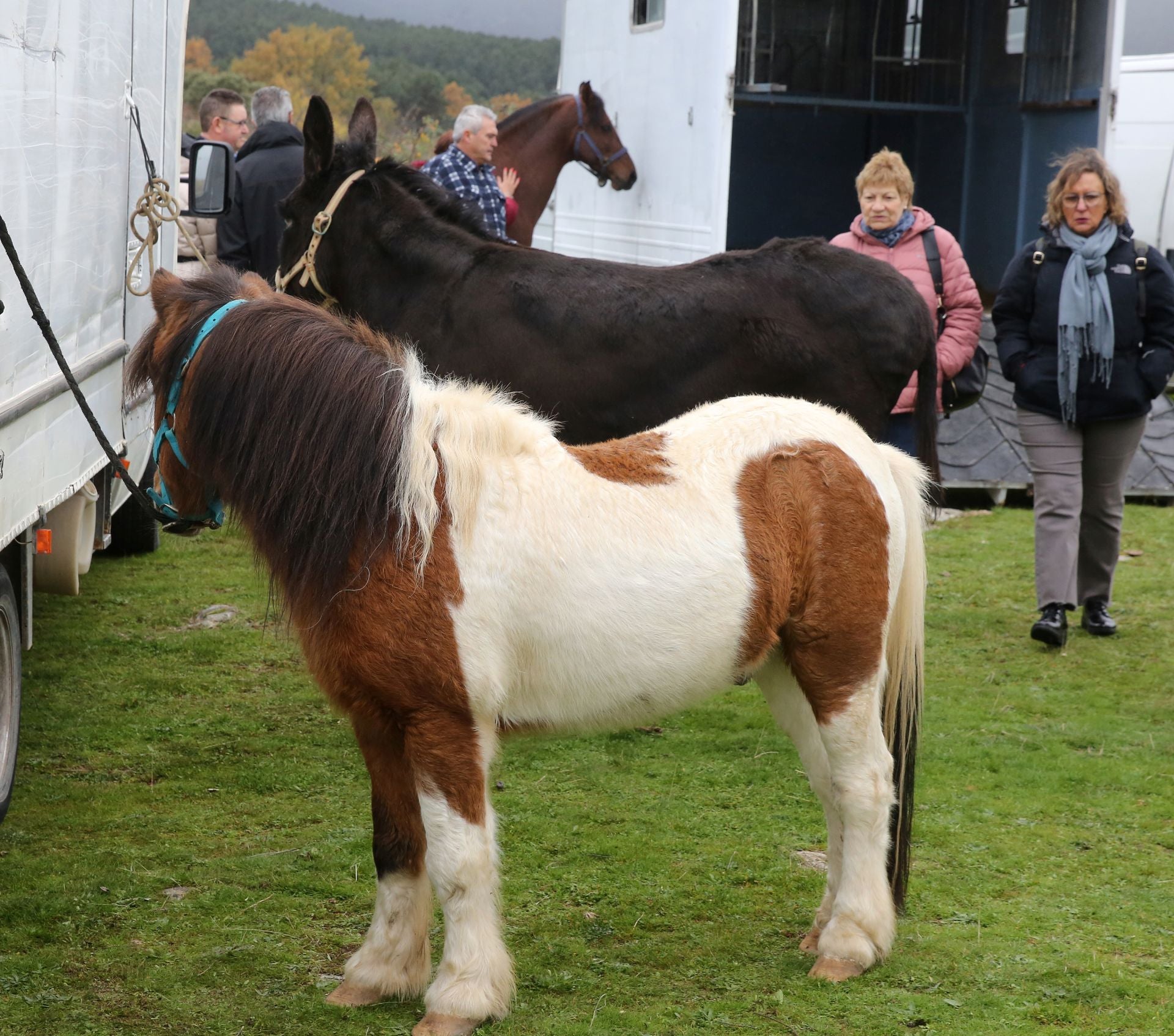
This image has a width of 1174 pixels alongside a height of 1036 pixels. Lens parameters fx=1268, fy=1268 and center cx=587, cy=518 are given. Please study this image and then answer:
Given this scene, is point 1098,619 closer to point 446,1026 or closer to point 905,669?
point 905,669

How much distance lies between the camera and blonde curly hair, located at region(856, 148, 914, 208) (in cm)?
536

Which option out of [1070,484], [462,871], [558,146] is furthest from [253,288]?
[558,146]

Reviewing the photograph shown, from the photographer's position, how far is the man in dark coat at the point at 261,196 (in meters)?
6.99

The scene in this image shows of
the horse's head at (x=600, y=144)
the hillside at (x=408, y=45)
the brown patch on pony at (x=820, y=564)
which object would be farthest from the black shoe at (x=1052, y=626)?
the hillside at (x=408, y=45)

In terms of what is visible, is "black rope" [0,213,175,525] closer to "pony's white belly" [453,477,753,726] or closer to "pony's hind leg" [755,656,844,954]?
"pony's white belly" [453,477,753,726]

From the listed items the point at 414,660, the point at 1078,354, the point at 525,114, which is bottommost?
the point at 414,660

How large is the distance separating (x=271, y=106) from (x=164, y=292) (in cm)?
553

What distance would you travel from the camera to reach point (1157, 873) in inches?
142

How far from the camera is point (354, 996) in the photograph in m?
2.81

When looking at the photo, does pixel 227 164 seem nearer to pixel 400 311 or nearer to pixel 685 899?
pixel 400 311

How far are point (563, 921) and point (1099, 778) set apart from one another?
2113 millimetres

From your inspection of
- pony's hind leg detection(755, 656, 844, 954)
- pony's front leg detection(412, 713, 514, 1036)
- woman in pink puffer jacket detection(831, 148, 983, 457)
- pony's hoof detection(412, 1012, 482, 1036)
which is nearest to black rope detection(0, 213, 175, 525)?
pony's front leg detection(412, 713, 514, 1036)

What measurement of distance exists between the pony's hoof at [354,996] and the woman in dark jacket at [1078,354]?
3899 millimetres

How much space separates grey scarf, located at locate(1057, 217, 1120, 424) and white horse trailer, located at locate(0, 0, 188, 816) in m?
3.82
